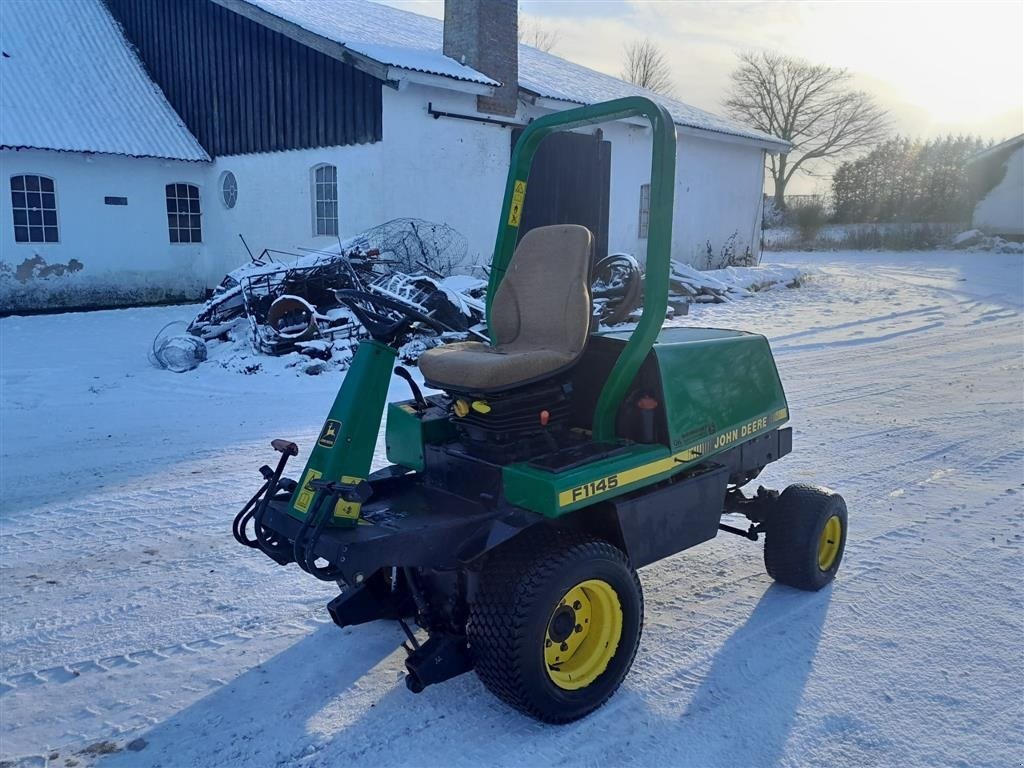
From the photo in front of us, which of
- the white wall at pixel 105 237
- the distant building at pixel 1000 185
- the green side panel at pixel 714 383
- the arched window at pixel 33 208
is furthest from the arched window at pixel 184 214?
the distant building at pixel 1000 185

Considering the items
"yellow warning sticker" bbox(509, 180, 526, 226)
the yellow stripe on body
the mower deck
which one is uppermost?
"yellow warning sticker" bbox(509, 180, 526, 226)

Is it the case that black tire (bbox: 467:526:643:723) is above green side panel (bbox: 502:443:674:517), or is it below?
below

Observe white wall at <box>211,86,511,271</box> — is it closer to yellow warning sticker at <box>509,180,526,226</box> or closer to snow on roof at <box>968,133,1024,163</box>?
yellow warning sticker at <box>509,180,526,226</box>

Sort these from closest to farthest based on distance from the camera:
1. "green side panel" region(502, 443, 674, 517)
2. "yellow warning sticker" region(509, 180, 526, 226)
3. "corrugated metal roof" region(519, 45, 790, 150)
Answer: "green side panel" region(502, 443, 674, 517) → "yellow warning sticker" region(509, 180, 526, 226) → "corrugated metal roof" region(519, 45, 790, 150)

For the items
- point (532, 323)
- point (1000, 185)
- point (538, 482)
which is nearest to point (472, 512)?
point (538, 482)

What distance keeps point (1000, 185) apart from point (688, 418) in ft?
118

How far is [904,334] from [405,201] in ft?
25.1

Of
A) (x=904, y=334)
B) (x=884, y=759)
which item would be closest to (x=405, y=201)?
(x=904, y=334)

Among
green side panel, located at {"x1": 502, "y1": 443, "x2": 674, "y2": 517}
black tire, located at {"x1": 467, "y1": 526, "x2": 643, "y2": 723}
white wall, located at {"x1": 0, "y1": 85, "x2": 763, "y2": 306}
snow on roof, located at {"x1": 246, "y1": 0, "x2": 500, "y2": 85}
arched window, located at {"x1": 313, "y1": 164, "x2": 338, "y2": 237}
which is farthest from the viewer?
arched window, located at {"x1": 313, "y1": 164, "x2": 338, "y2": 237}

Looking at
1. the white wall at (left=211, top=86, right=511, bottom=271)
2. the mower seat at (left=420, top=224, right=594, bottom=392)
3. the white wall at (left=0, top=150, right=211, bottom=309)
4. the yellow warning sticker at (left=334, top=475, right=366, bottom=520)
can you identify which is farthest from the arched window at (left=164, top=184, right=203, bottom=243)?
the yellow warning sticker at (left=334, top=475, right=366, bottom=520)

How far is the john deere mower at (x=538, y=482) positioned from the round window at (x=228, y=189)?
12715mm

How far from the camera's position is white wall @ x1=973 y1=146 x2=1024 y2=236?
3169 cm

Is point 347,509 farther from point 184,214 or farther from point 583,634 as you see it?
point 184,214

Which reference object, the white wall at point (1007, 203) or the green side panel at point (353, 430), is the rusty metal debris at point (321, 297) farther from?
the white wall at point (1007, 203)
